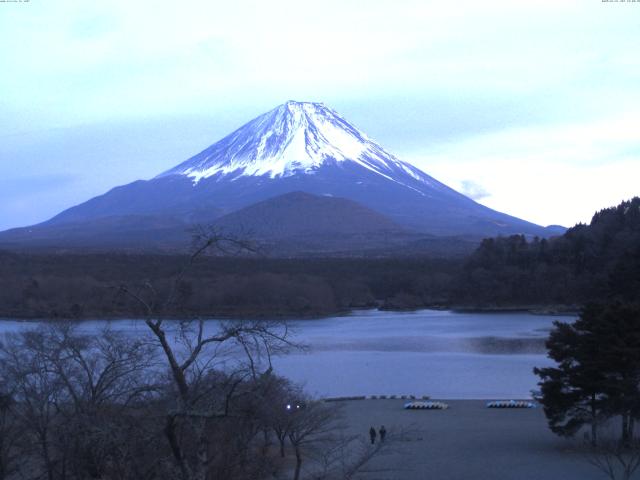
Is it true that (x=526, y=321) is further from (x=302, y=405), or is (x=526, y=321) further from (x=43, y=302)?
(x=302, y=405)

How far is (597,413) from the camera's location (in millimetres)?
11055

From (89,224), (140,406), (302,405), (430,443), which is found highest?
(89,224)

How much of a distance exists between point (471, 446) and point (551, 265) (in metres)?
33.6

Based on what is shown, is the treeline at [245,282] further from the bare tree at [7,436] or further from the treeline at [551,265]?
the bare tree at [7,436]

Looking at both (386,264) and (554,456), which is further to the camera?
(386,264)

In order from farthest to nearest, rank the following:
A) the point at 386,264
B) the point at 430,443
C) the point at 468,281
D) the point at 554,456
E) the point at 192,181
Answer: the point at 192,181, the point at 386,264, the point at 468,281, the point at 430,443, the point at 554,456

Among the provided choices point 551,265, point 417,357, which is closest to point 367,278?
point 551,265

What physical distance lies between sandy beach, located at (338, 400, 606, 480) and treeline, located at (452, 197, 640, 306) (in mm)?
26125

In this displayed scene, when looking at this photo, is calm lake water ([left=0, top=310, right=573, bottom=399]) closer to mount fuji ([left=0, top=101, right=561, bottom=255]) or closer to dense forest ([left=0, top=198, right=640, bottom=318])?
dense forest ([left=0, top=198, right=640, bottom=318])

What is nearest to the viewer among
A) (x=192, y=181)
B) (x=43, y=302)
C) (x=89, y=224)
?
(x=43, y=302)

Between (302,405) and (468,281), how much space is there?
3647 centimetres

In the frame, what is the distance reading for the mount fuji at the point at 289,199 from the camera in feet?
283

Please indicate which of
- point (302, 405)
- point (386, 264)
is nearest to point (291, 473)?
point (302, 405)

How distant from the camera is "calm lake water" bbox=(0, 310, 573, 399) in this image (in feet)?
59.9
